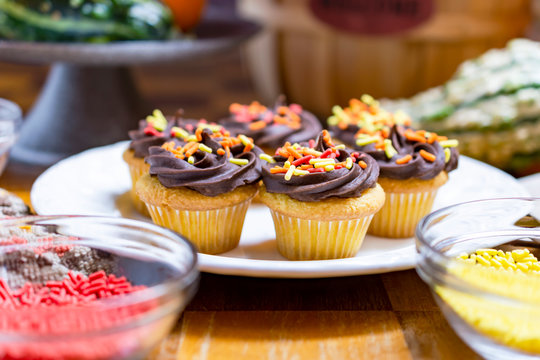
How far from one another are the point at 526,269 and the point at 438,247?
0.47 ft

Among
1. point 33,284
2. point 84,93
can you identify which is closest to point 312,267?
point 33,284

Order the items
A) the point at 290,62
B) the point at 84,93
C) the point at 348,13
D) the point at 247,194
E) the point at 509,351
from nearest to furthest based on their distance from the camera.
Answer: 1. the point at 509,351
2. the point at 247,194
3. the point at 84,93
4. the point at 348,13
5. the point at 290,62

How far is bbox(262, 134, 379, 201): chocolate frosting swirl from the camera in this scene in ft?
3.98

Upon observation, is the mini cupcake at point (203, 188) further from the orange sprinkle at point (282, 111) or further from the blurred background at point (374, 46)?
the blurred background at point (374, 46)

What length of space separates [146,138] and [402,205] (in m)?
0.57

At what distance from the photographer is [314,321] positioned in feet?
3.53

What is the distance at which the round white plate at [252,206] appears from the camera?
3.53 ft

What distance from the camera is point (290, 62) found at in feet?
8.45

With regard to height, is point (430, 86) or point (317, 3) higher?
point (317, 3)

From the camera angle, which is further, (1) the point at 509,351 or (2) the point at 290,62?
(2) the point at 290,62

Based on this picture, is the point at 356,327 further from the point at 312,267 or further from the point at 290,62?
the point at 290,62

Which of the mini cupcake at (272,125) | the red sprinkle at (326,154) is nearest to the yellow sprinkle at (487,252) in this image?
the red sprinkle at (326,154)

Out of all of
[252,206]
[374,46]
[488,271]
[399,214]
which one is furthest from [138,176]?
[374,46]

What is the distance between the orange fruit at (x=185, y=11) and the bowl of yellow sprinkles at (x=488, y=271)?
1362 millimetres
